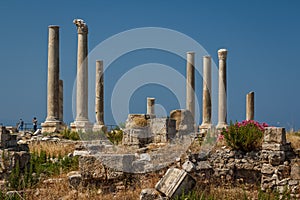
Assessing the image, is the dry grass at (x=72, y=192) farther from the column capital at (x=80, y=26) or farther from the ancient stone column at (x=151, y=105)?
the ancient stone column at (x=151, y=105)

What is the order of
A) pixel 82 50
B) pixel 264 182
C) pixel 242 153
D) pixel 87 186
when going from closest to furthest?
pixel 87 186 < pixel 264 182 < pixel 242 153 < pixel 82 50

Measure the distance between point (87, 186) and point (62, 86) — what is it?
789 inches

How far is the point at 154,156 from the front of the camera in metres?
13.3

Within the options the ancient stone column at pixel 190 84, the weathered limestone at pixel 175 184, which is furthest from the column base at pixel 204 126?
the weathered limestone at pixel 175 184

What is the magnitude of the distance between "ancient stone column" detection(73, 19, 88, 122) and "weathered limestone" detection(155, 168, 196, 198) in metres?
15.3

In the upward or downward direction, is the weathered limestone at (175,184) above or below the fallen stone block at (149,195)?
above

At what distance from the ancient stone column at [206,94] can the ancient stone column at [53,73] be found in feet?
28.2

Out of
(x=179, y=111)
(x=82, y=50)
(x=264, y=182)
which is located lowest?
(x=264, y=182)

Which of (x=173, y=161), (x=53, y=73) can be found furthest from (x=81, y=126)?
(x=173, y=161)

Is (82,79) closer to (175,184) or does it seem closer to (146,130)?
(146,130)

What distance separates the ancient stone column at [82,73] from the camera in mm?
25406

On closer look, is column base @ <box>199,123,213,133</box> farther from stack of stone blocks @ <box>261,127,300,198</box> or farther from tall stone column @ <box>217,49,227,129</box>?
stack of stone blocks @ <box>261,127,300,198</box>

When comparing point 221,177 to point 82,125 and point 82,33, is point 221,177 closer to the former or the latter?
point 82,125

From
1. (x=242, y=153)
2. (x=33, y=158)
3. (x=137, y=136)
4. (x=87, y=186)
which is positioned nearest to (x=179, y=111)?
(x=137, y=136)
